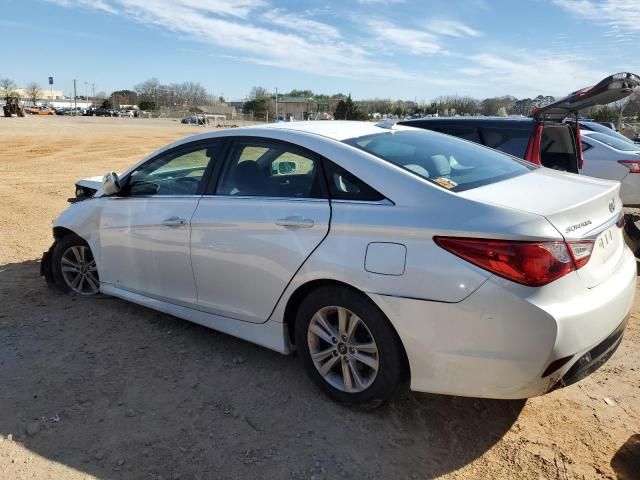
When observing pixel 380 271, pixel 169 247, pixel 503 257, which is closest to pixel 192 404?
pixel 169 247

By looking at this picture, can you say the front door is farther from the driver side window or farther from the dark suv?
the dark suv

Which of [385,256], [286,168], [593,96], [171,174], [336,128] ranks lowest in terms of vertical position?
[385,256]

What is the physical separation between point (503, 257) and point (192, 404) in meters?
2.01

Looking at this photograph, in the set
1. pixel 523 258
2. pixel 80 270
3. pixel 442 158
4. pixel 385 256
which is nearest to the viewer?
pixel 523 258

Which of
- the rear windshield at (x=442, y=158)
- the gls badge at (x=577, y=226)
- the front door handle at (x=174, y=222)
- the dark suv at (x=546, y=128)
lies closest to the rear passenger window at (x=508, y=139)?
the dark suv at (x=546, y=128)

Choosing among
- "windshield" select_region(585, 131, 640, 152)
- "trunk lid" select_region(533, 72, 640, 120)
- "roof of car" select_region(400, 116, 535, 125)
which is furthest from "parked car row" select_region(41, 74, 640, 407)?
"windshield" select_region(585, 131, 640, 152)

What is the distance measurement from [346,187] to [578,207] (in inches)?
47.8

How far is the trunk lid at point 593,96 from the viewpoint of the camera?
16.5 feet

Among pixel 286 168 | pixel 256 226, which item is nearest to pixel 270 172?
pixel 286 168

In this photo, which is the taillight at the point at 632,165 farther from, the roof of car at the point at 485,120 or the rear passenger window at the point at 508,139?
the rear passenger window at the point at 508,139

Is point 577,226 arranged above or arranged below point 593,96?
below

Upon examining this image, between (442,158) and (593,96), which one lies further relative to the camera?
(593,96)

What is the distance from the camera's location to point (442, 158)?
11.0ft

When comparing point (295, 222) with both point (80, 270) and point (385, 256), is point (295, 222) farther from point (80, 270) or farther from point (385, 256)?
point (80, 270)
